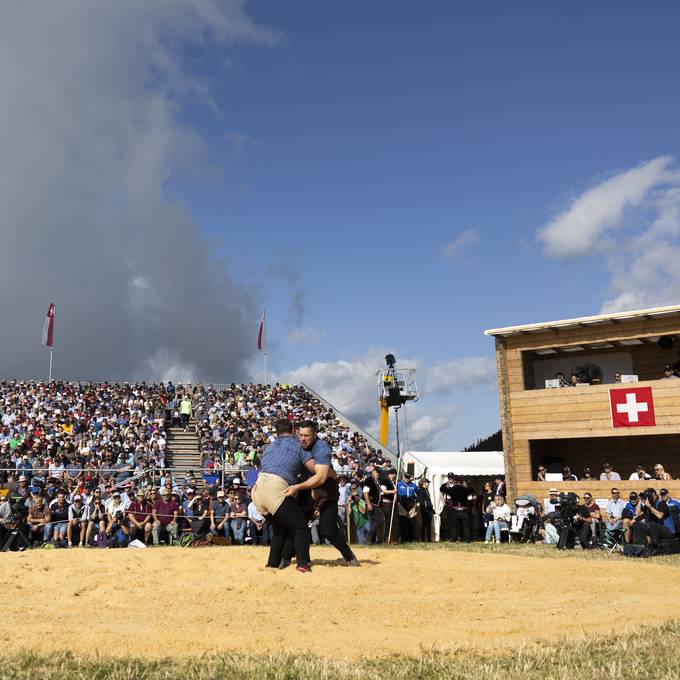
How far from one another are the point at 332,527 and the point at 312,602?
7.55 feet

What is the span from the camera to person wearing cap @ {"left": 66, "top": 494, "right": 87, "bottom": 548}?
16484mm

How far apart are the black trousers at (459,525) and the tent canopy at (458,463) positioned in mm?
2978

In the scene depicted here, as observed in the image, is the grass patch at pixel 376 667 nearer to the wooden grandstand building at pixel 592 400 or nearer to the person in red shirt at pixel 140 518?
the person in red shirt at pixel 140 518

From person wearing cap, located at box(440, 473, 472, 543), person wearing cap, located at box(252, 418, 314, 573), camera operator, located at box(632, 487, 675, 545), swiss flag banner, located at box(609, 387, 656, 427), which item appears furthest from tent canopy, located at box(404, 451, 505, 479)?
person wearing cap, located at box(252, 418, 314, 573)

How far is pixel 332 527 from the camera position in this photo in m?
8.96

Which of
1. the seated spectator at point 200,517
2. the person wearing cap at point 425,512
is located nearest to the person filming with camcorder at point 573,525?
the person wearing cap at point 425,512

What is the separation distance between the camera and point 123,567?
873 centimetres

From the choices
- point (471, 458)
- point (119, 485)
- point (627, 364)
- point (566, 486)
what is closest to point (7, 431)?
point (119, 485)

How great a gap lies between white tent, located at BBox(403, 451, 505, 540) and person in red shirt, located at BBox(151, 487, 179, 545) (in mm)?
7803

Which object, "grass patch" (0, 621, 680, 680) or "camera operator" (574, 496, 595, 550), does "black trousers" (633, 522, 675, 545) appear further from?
"grass patch" (0, 621, 680, 680)

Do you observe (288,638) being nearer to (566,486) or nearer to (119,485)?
(119,485)

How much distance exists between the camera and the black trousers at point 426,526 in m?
18.8

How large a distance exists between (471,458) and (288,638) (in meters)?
20.8

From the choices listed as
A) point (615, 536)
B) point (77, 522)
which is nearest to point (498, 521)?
point (615, 536)
